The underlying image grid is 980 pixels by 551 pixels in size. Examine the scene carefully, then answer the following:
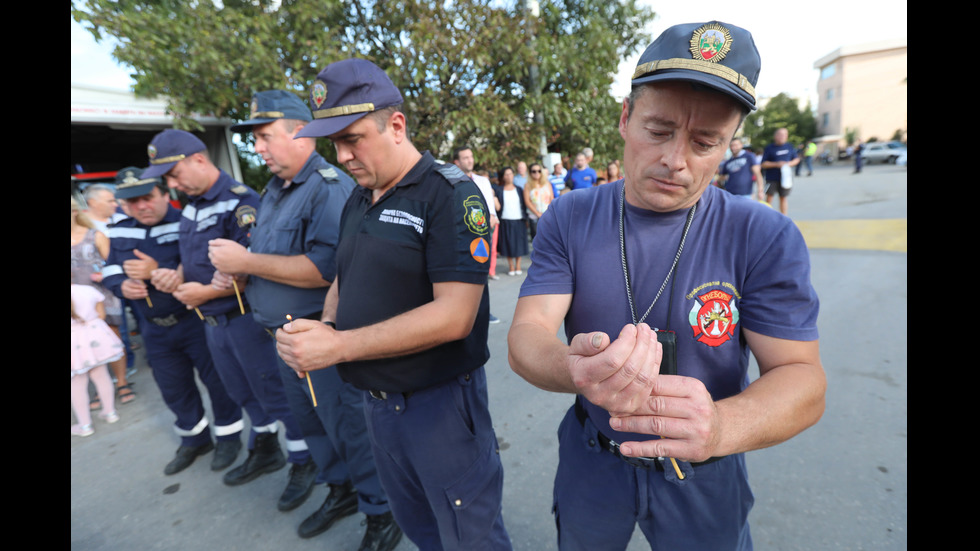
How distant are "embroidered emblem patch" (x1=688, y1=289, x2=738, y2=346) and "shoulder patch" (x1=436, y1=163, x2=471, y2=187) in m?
0.98

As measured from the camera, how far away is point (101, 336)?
400 centimetres

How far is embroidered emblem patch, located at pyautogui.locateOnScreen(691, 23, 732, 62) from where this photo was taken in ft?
3.13

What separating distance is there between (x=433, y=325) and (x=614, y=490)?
0.75 meters

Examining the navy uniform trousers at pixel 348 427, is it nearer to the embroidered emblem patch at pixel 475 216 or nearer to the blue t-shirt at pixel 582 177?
the embroidered emblem patch at pixel 475 216

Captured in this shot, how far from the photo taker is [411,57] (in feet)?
27.4

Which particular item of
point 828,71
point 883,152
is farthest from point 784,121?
point 883,152

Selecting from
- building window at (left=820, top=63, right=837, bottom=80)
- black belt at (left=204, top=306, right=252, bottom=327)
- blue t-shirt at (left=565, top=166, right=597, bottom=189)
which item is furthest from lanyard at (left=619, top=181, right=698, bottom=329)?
building window at (left=820, top=63, right=837, bottom=80)

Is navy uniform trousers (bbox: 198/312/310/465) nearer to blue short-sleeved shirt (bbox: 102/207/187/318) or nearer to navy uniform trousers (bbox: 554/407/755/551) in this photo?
blue short-sleeved shirt (bbox: 102/207/187/318)

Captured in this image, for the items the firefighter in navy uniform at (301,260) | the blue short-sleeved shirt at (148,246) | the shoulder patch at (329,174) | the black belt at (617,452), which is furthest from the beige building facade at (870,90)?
the blue short-sleeved shirt at (148,246)

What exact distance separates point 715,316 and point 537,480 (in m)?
2.03

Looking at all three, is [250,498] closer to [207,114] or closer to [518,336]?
[518,336]

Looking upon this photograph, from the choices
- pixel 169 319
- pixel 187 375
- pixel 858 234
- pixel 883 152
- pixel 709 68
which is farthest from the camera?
pixel 883 152

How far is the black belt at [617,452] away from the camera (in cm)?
118

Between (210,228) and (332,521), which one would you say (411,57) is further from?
(332,521)
